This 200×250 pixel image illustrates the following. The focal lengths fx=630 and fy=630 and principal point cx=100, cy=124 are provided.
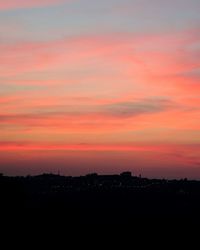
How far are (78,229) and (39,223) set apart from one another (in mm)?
6390

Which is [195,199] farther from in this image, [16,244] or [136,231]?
[16,244]

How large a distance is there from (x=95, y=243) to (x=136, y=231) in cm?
1057

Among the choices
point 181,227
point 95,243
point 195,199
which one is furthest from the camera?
point 195,199

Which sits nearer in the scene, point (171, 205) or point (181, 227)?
point (181, 227)

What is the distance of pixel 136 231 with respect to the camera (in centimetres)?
7788

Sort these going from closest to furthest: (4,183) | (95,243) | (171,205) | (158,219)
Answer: (95,243), (4,183), (158,219), (171,205)

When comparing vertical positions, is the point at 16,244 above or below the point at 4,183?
below

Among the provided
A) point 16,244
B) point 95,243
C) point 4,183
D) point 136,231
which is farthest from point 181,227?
point 16,244

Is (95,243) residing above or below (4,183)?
below

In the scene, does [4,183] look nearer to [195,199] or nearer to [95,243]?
[95,243]

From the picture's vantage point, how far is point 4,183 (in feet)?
246

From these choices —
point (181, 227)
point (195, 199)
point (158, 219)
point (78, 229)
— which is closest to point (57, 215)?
point (78, 229)

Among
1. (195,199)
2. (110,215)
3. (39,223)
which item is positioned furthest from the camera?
(195,199)

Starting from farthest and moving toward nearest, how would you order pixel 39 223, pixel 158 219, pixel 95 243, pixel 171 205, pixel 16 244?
pixel 171 205, pixel 158 219, pixel 95 243, pixel 39 223, pixel 16 244
